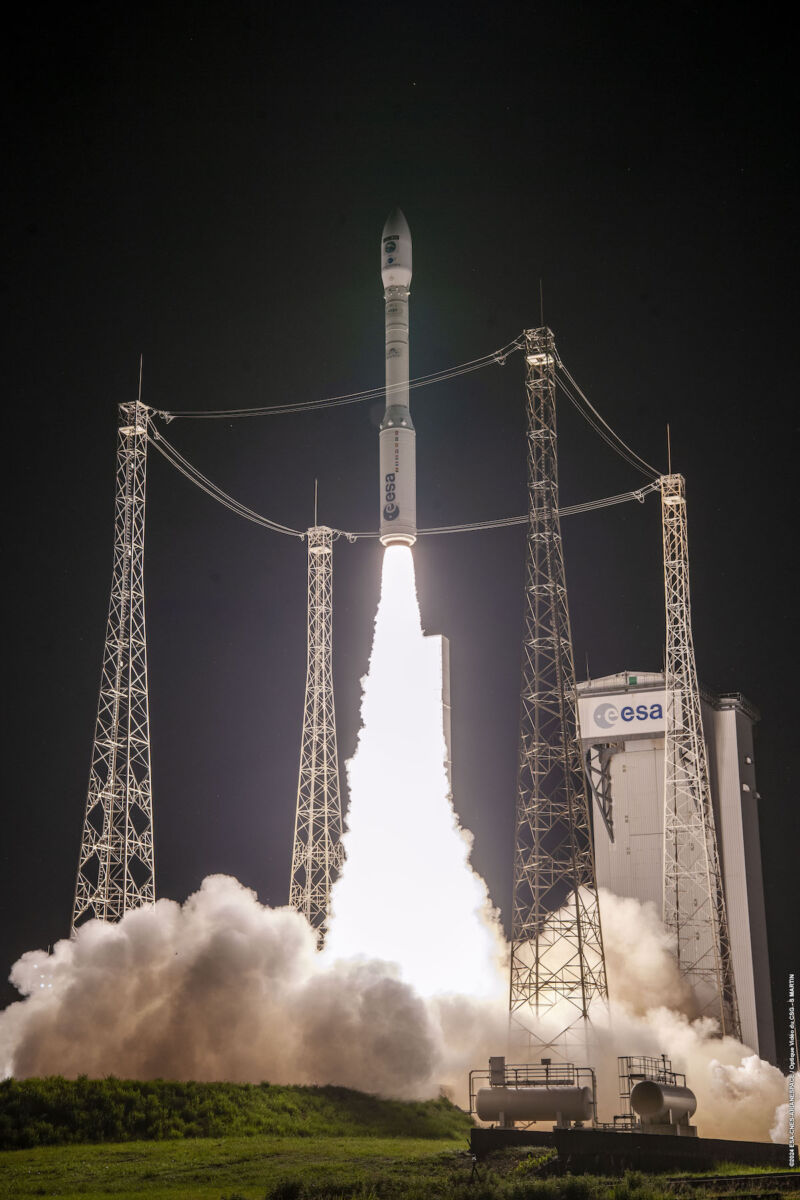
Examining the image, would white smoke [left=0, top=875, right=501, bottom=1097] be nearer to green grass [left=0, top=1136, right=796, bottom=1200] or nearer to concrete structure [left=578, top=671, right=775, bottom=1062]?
green grass [left=0, top=1136, right=796, bottom=1200]

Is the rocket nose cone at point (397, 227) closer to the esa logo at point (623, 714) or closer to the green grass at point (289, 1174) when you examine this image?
the esa logo at point (623, 714)

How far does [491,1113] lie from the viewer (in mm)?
38750

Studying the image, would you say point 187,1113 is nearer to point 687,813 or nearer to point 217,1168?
point 217,1168

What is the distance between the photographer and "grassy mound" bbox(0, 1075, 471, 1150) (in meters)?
35.7

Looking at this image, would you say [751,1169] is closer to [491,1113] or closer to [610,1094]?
[491,1113]

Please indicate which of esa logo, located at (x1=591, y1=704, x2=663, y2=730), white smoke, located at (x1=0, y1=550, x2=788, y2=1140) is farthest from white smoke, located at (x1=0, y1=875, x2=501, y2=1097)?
esa logo, located at (x1=591, y1=704, x2=663, y2=730)

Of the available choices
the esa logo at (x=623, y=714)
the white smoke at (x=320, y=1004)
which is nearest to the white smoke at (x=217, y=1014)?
the white smoke at (x=320, y=1004)

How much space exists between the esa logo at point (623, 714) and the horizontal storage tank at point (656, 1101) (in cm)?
2841

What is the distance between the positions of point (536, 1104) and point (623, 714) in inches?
1167

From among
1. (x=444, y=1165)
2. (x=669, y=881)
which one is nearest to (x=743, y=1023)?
(x=669, y=881)

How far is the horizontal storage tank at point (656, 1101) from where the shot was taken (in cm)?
3781

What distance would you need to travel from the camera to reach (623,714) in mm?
66375

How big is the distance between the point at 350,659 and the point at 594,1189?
4438 centimetres

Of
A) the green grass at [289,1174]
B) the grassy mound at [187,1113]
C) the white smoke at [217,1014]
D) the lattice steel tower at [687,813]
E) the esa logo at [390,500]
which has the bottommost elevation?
the green grass at [289,1174]
